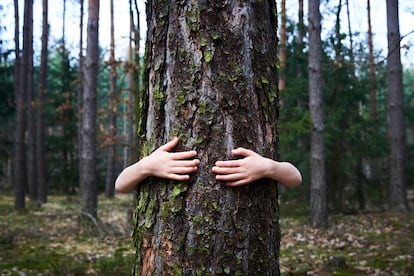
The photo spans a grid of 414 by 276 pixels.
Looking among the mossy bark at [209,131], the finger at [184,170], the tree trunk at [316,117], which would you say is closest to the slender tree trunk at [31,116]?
the tree trunk at [316,117]

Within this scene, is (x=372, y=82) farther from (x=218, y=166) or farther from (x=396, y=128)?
(x=218, y=166)

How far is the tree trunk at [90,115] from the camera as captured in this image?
9039 mm

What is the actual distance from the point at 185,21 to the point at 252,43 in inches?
14.2

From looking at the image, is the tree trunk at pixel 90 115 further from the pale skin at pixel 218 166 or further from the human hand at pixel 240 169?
the human hand at pixel 240 169

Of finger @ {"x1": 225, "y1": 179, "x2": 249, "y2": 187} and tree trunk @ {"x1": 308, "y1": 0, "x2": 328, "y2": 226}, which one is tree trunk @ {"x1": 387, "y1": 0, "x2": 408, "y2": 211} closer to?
tree trunk @ {"x1": 308, "y1": 0, "x2": 328, "y2": 226}

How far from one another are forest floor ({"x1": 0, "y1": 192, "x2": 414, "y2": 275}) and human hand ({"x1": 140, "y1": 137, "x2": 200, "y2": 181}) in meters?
3.24

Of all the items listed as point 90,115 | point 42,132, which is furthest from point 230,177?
point 42,132

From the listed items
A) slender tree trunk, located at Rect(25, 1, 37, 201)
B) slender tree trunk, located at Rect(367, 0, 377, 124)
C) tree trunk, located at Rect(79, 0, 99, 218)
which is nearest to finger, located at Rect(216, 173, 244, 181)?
tree trunk, located at Rect(79, 0, 99, 218)

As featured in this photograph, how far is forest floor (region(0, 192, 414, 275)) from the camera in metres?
5.06

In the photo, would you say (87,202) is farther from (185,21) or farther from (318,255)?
(185,21)

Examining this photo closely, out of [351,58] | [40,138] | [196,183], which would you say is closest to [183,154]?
[196,183]

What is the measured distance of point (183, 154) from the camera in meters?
1.90

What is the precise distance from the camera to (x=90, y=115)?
9.11 metres

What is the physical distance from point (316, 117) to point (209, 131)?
6.87 meters
